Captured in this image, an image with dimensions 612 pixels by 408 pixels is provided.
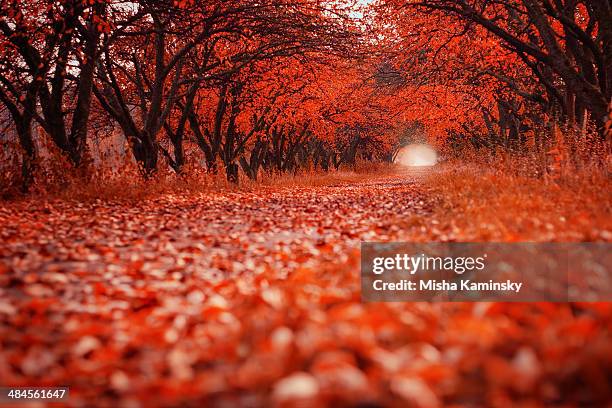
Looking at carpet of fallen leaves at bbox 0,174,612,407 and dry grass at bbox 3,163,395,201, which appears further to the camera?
dry grass at bbox 3,163,395,201

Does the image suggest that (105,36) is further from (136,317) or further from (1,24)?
(136,317)

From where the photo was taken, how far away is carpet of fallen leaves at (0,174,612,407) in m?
1.82

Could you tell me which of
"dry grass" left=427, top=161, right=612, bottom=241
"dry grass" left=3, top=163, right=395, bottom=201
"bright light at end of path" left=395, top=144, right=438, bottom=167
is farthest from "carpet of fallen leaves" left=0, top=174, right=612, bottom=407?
"bright light at end of path" left=395, top=144, right=438, bottom=167

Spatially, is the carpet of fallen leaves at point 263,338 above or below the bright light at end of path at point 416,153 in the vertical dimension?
below

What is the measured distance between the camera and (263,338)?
2.36 metres

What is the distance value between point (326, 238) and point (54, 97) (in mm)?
8559

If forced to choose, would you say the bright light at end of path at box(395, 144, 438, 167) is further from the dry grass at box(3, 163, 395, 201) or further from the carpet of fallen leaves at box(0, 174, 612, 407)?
the carpet of fallen leaves at box(0, 174, 612, 407)

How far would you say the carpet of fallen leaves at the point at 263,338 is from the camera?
1.82 metres

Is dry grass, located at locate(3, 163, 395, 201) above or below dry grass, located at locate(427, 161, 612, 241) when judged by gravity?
above

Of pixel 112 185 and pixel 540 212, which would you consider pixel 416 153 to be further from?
pixel 540 212

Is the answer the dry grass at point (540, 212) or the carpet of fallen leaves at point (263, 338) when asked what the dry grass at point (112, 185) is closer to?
the carpet of fallen leaves at point (263, 338)

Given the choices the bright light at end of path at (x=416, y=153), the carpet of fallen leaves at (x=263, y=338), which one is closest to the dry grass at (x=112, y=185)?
the carpet of fallen leaves at (x=263, y=338)

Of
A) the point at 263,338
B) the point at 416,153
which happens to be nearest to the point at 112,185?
the point at 263,338

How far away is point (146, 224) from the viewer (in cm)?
654
